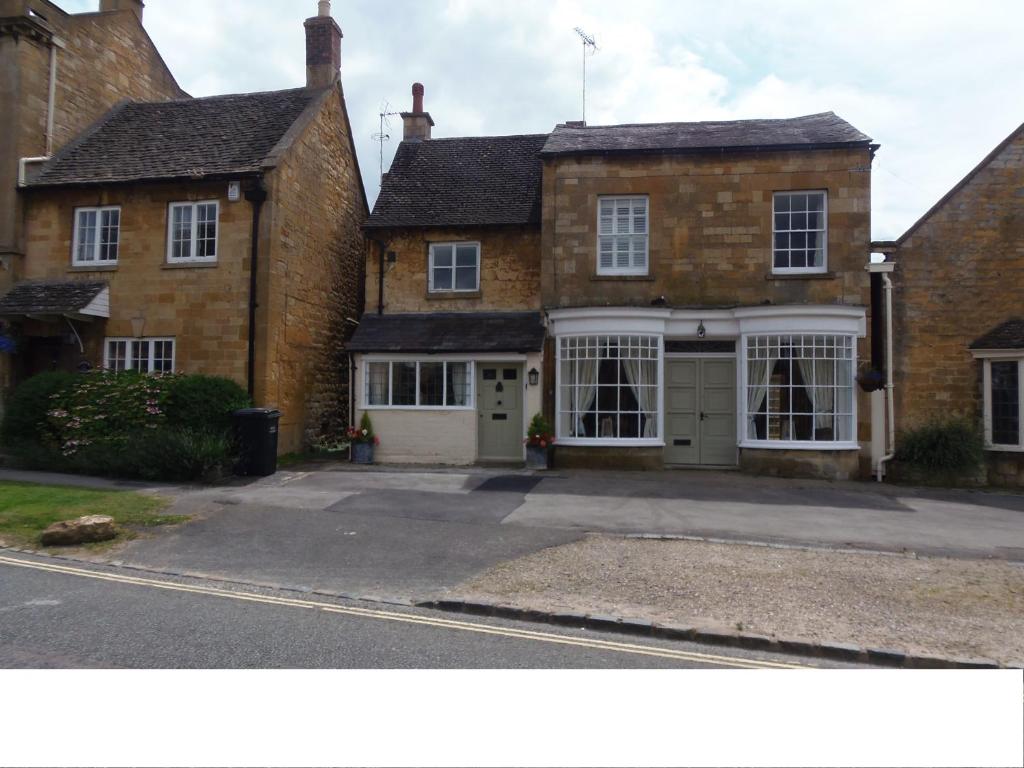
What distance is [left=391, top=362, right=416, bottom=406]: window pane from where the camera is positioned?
16266mm

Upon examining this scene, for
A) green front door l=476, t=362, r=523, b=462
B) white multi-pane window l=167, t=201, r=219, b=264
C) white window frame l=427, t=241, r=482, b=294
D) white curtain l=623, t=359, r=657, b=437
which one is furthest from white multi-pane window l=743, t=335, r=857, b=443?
white multi-pane window l=167, t=201, r=219, b=264

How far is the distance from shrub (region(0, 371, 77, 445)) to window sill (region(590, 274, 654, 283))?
36.2 feet

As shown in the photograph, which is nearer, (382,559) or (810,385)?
(382,559)

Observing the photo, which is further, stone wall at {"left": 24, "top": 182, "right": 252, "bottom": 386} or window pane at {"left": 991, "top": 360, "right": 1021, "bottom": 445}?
stone wall at {"left": 24, "top": 182, "right": 252, "bottom": 386}

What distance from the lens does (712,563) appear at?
8023 millimetres

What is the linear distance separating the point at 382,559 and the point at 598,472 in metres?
7.30

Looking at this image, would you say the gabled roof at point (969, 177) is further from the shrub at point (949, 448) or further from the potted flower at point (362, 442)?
the potted flower at point (362, 442)

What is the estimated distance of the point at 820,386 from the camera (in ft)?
48.4

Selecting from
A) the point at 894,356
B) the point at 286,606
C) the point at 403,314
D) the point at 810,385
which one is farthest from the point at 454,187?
the point at 286,606

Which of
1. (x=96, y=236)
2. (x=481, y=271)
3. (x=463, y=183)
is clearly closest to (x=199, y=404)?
(x=96, y=236)

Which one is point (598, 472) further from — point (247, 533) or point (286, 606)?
point (286, 606)

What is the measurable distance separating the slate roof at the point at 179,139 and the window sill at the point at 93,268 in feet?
6.12

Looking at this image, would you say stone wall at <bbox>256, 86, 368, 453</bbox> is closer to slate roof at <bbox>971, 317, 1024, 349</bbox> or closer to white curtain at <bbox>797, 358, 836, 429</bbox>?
white curtain at <bbox>797, 358, 836, 429</bbox>

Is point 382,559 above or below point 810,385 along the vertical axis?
below
